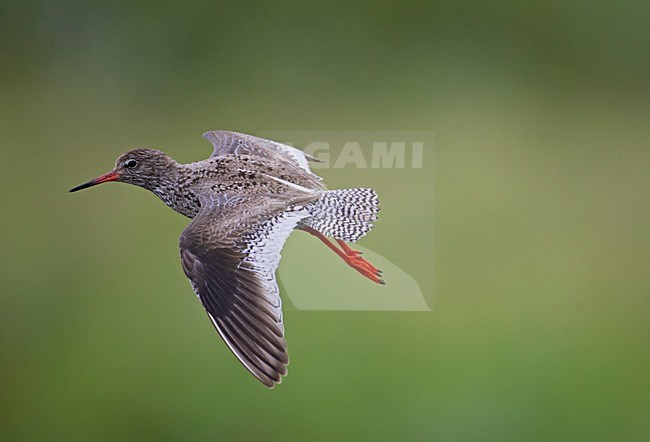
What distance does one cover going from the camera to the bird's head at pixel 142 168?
1.27 meters

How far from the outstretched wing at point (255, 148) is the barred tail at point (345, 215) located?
18 cm

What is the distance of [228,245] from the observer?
1120mm

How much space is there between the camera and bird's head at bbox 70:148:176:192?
50.1 inches

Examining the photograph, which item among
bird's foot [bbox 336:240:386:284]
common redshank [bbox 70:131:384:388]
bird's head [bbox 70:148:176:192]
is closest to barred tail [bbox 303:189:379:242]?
common redshank [bbox 70:131:384:388]

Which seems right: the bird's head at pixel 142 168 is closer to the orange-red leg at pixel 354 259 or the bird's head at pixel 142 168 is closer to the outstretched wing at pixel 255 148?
the outstretched wing at pixel 255 148

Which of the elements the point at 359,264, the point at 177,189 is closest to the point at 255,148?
the point at 177,189

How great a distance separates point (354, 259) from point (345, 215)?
0.18 meters

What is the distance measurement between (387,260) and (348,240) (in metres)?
0.29

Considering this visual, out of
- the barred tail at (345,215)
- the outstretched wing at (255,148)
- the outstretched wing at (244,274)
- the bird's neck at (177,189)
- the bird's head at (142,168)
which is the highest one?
the outstretched wing at (255,148)

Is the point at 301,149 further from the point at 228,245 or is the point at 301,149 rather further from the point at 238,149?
the point at 228,245

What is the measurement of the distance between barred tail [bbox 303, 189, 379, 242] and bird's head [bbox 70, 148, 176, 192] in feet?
0.92

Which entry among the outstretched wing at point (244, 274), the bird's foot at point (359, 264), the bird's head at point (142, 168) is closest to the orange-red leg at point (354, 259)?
the bird's foot at point (359, 264)

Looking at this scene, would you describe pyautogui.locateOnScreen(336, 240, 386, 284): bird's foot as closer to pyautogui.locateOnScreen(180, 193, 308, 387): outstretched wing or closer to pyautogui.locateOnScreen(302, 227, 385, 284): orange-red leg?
pyautogui.locateOnScreen(302, 227, 385, 284): orange-red leg

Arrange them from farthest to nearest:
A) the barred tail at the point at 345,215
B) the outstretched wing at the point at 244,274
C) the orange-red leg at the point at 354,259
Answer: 1. the orange-red leg at the point at 354,259
2. the barred tail at the point at 345,215
3. the outstretched wing at the point at 244,274
